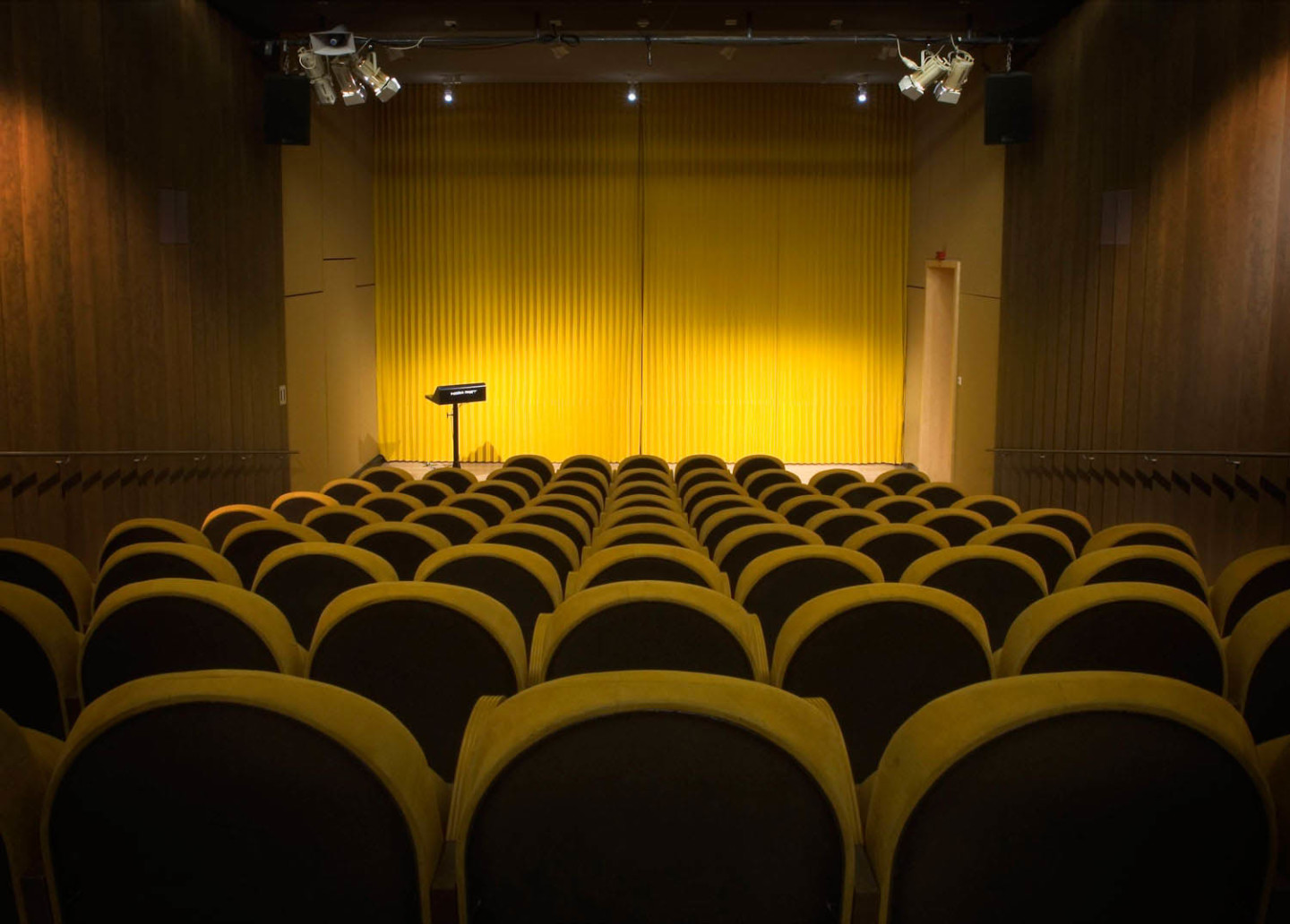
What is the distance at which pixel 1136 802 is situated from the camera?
5.08 feet

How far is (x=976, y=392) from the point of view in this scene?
12.0m

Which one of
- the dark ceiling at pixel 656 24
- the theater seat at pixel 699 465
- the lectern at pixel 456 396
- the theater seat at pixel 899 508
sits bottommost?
the theater seat at pixel 699 465

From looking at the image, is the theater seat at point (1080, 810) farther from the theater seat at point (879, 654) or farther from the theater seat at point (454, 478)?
the theater seat at point (454, 478)

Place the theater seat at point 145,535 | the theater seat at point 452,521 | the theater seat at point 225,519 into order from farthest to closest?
the theater seat at point 225,519 → the theater seat at point 452,521 → the theater seat at point 145,535

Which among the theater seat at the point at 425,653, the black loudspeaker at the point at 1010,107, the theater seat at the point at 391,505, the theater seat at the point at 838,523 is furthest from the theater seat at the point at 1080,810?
the black loudspeaker at the point at 1010,107

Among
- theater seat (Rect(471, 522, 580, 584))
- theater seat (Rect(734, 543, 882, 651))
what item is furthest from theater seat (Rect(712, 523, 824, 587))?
theater seat (Rect(734, 543, 882, 651))

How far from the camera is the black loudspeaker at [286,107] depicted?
10.2 m

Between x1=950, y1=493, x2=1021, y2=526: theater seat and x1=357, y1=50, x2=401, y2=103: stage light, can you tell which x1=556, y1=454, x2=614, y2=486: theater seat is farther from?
x1=357, y1=50, x2=401, y2=103: stage light

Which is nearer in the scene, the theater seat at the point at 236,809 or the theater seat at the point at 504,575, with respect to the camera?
the theater seat at the point at 236,809

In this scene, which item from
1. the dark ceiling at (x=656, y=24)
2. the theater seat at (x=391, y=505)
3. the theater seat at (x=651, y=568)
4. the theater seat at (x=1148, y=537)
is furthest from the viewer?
the dark ceiling at (x=656, y=24)

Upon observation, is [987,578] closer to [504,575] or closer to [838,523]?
[504,575]

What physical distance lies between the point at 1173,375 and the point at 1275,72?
2.16 m

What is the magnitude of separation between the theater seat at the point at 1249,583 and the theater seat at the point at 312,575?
93cm

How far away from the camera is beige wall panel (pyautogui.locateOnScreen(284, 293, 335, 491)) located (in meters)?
11.5
